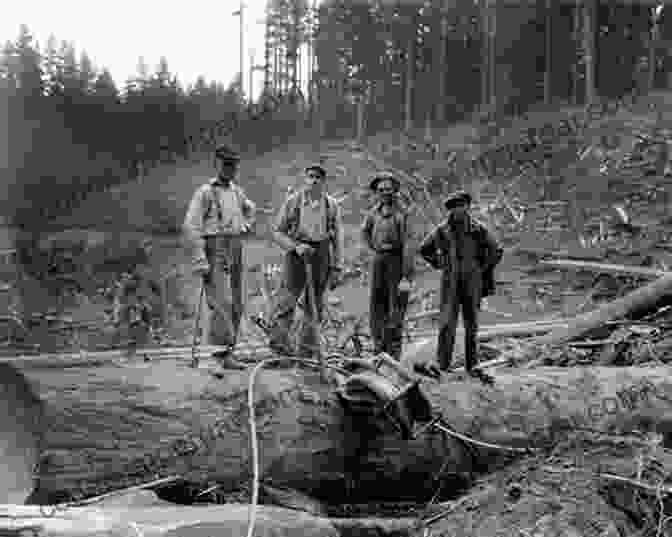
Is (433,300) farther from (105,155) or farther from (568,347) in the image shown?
A: (105,155)

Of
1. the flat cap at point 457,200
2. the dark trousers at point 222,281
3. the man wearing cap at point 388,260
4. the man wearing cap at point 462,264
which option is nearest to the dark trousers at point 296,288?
the dark trousers at point 222,281

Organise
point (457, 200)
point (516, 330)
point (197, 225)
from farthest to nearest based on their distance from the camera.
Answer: point (516, 330) < point (197, 225) < point (457, 200)

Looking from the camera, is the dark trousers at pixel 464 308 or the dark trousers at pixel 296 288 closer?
the dark trousers at pixel 464 308

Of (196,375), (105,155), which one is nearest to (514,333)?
(196,375)

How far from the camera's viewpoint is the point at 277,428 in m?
3.86

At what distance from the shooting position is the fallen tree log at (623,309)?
8062 millimetres

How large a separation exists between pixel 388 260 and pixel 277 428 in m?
3.26

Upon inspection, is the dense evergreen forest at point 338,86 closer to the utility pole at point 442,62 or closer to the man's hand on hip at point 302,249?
the utility pole at point 442,62

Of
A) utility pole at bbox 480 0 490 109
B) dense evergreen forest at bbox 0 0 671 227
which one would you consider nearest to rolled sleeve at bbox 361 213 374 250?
dense evergreen forest at bbox 0 0 671 227

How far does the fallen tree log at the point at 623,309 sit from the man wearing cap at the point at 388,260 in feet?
7.67

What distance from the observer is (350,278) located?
1814 centimetres

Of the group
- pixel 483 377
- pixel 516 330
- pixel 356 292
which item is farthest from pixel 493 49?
pixel 483 377

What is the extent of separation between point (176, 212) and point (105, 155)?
29.5 ft

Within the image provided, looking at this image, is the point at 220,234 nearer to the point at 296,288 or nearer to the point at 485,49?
the point at 296,288
